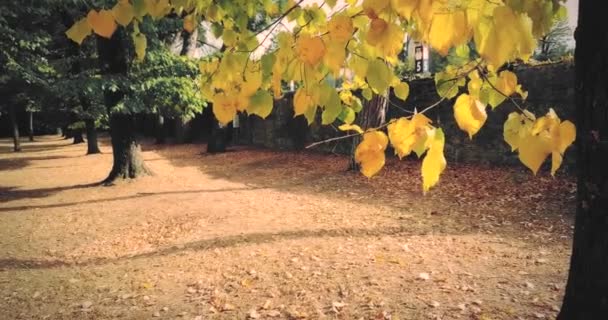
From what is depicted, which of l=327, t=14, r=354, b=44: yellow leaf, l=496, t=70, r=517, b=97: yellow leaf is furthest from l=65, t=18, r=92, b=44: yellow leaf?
l=496, t=70, r=517, b=97: yellow leaf

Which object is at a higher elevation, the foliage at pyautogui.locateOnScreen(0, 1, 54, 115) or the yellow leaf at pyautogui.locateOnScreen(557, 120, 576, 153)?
the foliage at pyautogui.locateOnScreen(0, 1, 54, 115)

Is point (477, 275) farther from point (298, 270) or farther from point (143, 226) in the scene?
point (143, 226)

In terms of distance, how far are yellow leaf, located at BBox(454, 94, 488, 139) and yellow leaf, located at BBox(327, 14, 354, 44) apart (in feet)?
1.35

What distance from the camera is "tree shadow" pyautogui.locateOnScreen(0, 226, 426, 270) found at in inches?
212

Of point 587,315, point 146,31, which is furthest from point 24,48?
point 587,315

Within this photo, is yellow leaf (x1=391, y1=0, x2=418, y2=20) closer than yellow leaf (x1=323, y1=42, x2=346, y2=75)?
Yes

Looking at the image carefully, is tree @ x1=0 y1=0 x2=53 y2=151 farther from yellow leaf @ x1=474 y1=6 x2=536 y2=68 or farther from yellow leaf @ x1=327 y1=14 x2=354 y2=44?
yellow leaf @ x1=474 y1=6 x2=536 y2=68

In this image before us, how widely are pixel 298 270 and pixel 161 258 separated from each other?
196cm

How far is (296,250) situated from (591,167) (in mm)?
4125

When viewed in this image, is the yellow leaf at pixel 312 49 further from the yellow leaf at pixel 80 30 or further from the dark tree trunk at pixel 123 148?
the dark tree trunk at pixel 123 148

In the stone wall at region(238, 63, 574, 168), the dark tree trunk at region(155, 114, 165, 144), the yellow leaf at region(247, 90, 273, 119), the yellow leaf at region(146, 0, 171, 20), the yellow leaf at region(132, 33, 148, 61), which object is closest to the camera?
the yellow leaf at region(247, 90, 273, 119)

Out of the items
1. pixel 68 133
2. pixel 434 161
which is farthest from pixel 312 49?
pixel 68 133

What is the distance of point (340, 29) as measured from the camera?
130 cm

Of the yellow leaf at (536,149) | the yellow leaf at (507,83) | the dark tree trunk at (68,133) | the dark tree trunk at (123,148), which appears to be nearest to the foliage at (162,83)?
the dark tree trunk at (123,148)
